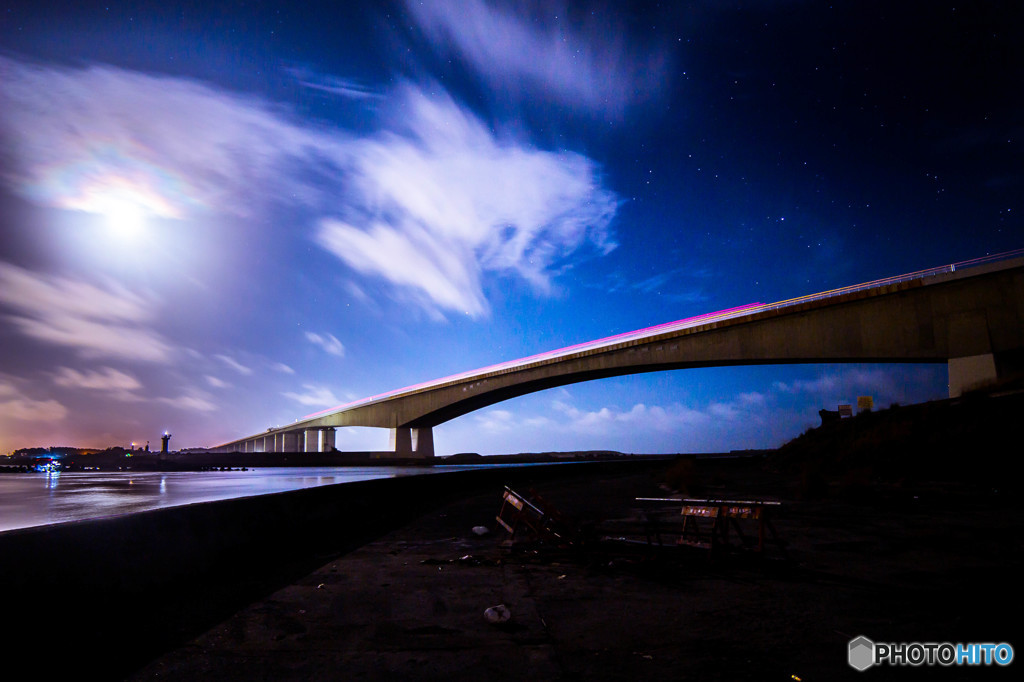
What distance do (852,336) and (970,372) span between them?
268 inches

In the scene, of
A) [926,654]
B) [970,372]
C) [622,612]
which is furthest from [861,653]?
[970,372]

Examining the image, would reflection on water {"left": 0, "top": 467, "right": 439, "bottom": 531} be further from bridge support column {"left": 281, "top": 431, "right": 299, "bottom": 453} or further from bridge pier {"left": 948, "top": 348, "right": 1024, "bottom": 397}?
bridge support column {"left": 281, "top": 431, "right": 299, "bottom": 453}

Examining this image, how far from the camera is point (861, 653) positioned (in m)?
4.40

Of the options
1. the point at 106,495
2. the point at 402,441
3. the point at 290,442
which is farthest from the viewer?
the point at 290,442

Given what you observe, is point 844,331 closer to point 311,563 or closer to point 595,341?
point 595,341

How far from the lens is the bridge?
2955 cm

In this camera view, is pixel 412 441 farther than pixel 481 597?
Yes

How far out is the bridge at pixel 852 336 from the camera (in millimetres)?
29547

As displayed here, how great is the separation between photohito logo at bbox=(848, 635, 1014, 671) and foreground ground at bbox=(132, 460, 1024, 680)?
0.13 meters

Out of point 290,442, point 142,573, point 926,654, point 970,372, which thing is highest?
point 970,372

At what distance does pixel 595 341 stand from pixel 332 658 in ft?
175

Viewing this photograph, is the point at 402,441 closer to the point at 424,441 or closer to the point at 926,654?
the point at 424,441

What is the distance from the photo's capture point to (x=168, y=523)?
664 cm

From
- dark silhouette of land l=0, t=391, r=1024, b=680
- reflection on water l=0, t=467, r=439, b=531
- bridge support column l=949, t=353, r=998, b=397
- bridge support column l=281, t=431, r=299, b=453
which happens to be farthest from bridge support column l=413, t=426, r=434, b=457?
dark silhouette of land l=0, t=391, r=1024, b=680
